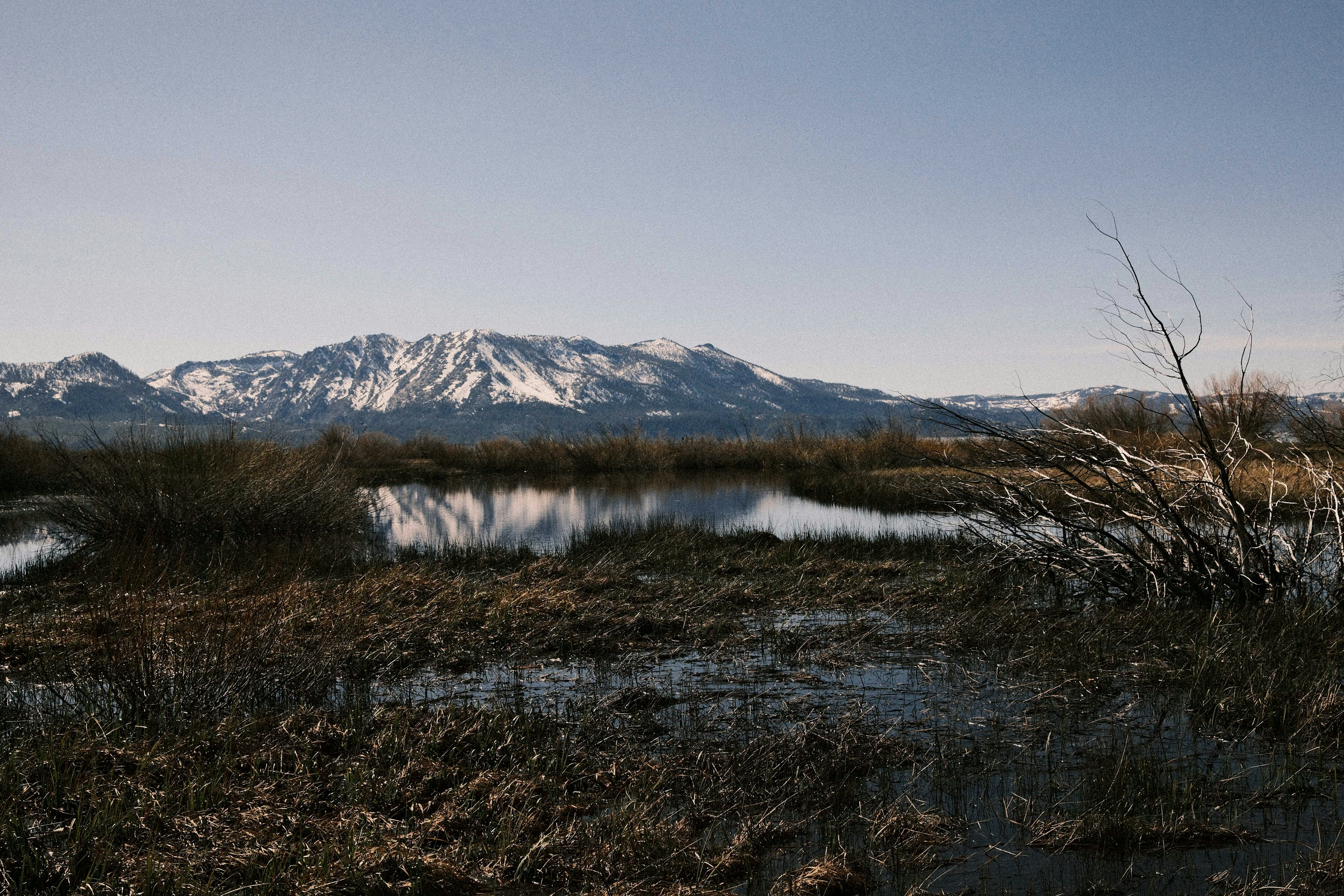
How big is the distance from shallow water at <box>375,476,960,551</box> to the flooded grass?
6479 millimetres

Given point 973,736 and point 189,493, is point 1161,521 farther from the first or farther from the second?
point 189,493

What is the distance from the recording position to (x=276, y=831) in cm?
413

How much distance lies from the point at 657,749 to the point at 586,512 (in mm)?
19448

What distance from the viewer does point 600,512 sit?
2462cm

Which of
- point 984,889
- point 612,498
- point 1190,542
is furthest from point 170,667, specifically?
point 612,498

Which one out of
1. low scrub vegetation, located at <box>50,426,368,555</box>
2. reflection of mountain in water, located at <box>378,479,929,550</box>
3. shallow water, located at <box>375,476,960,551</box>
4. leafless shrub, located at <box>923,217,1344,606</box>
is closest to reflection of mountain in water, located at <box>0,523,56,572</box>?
low scrub vegetation, located at <box>50,426,368,555</box>

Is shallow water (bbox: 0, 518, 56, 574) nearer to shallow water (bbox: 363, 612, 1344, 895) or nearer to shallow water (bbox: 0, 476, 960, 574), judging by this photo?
shallow water (bbox: 0, 476, 960, 574)

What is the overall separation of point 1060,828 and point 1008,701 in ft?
7.28

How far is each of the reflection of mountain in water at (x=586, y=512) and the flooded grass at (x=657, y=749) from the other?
8.29 metres

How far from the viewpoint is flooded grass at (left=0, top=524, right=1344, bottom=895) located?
3.92 metres

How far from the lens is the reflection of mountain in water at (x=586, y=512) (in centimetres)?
1925

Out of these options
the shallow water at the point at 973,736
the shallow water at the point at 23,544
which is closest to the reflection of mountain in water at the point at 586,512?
the shallow water at the point at 23,544

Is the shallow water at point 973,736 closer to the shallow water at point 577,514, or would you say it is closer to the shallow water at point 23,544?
the shallow water at point 577,514

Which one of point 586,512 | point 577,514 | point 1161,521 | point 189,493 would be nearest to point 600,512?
point 586,512
